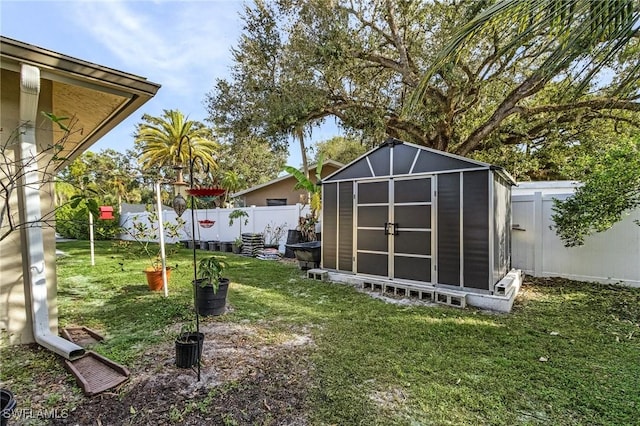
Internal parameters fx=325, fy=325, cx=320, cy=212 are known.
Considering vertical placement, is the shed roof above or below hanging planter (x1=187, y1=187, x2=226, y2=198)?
above

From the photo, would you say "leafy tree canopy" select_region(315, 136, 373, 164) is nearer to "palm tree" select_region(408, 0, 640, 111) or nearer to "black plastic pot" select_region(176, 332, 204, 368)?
"black plastic pot" select_region(176, 332, 204, 368)

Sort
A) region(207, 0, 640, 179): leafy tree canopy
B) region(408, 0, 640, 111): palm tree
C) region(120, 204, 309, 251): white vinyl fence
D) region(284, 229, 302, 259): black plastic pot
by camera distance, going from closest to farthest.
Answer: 1. region(408, 0, 640, 111): palm tree
2. region(207, 0, 640, 179): leafy tree canopy
3. region(284, 229, 302, 259): black plastic pot
4. region(120, 204, 309, 251): white vinyl fence

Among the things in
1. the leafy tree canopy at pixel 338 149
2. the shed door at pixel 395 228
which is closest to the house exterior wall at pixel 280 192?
the leafy tree canopy at pixel 338 149

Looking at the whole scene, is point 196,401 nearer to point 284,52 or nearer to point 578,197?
point 578,197

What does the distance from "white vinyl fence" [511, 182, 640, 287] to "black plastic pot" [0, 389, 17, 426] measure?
7.76 metres

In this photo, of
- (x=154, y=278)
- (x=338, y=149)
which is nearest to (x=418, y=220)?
(x=154, y=278)

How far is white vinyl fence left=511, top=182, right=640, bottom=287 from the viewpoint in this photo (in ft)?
18.6

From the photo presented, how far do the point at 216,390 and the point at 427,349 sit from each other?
83.1 inches

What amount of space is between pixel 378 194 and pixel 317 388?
408cm

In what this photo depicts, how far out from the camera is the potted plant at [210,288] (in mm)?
4016

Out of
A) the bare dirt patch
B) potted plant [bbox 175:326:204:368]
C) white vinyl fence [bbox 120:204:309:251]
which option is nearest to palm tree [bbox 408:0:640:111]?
the bare dirt patch

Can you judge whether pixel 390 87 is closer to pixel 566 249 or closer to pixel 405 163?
pixel 405 163

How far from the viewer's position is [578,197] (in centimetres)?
547

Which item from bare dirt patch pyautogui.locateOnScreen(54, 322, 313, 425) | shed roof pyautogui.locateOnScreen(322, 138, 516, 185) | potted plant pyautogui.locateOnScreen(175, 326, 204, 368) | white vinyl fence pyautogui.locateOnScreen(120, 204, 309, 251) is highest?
shed roof pyautogui.locateOnScreen(322, 138, 516, 185)
